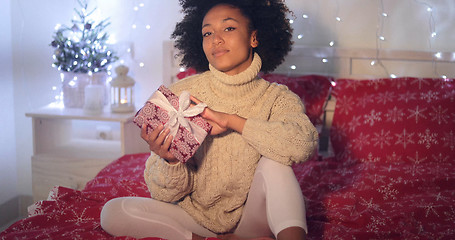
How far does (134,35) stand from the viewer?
110 inches

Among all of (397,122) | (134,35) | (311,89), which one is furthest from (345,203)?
(134,35)

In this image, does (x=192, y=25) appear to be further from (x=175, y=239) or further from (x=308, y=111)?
(x=308, y=111)

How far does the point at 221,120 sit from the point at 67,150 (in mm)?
1547

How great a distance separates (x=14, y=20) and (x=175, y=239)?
199 centimetres

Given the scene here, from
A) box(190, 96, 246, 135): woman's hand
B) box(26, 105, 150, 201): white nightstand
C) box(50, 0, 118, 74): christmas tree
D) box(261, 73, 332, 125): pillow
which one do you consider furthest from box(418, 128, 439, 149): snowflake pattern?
box(50, 0, 118, 74): christmas tree

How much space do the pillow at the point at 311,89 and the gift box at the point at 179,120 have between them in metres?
1.09

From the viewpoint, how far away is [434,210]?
61.7 inches

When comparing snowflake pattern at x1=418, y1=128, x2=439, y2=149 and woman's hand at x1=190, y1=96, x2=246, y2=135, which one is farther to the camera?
snowflake pattern at x1=418, y1=128, x2=439, y2=149

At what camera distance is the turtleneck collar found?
1.39 meters

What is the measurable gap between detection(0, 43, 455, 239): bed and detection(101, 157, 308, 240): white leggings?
0.09 metres

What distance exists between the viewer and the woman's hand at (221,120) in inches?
50.1

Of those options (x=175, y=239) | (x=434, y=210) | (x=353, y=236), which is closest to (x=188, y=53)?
(x=175, y=239)

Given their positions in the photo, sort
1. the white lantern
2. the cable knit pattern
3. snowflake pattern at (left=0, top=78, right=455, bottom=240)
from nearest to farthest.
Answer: the cable knit pattern
snowflake pattern at (left=0, top=78, right=455, bottom=240)
the white lantern

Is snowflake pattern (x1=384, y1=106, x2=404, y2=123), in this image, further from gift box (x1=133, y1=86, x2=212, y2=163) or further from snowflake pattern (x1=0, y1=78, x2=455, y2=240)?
gift box (x1=133, y1=86, x2=212, y2=163)
